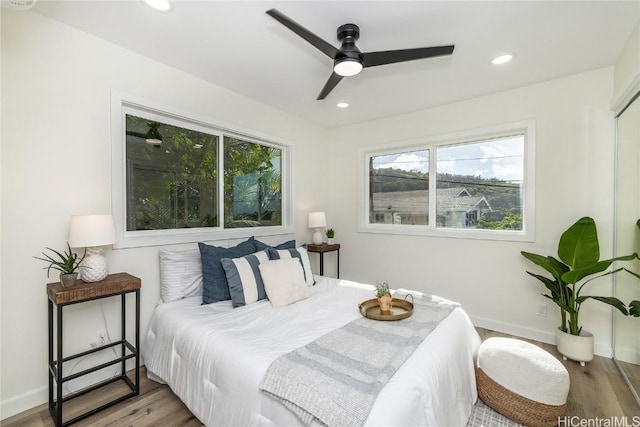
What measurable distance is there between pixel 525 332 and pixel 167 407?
3362mm

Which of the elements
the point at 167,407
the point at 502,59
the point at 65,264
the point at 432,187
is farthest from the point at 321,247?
the point at 502,59

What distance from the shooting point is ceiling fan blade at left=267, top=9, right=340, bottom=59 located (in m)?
1.64

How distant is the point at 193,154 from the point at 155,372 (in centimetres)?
193

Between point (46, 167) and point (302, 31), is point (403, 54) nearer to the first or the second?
point (302, 31)

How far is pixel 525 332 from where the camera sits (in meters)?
3.04

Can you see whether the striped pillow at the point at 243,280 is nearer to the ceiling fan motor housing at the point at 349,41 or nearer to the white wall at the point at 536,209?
the ceiling fan motor housing at the point at 349,41

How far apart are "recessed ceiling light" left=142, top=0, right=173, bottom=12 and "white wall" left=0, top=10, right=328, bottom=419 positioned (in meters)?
0.71

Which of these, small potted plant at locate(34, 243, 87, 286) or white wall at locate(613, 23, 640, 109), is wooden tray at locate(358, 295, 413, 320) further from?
white wall at locate(613, 23, 640, 109)

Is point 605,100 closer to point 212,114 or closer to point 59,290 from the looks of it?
point 212,114

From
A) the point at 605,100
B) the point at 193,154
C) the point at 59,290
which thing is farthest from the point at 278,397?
the point at 605,100

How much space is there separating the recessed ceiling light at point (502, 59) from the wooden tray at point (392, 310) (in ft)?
7.12

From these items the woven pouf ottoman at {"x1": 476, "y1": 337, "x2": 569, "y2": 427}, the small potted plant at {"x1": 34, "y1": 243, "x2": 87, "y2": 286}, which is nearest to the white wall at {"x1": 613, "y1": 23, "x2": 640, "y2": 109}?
the woven pouf ottoman at {"x1": 476, "y1": 337, "x2": 569, "y2": 427}

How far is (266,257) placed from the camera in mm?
2660

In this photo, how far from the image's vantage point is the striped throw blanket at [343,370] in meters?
1.20
